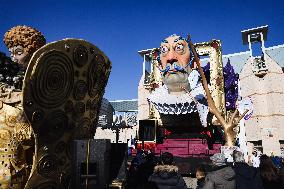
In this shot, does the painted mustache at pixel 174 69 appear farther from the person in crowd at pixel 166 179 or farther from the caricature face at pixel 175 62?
the person in crowd at pixel 166 179

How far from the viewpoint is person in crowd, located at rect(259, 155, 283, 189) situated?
405 centimetres

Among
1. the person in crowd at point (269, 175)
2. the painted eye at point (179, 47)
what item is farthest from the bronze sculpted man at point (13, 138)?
the painted eye at point (179, 47)

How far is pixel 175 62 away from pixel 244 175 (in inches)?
373

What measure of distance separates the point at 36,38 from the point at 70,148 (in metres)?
0.98

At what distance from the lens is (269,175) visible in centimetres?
411

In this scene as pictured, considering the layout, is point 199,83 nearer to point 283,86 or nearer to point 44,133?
point 44,133

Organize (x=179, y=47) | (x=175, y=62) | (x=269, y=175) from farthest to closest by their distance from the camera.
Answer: (x=179, y=47) < (x=175, y=62) < (x=269, y=175)

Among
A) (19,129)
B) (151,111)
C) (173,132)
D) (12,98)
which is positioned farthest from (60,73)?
(151,111)

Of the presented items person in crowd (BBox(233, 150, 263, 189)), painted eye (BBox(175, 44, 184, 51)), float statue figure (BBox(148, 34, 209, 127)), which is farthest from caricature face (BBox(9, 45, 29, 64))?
painted eye (BBox(175, 44, 184, 51))

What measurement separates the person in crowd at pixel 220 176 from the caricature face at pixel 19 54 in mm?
2648

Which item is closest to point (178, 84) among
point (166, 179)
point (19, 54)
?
point (166, 179)

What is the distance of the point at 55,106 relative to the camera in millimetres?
1919

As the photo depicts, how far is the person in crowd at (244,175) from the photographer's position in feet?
11.3

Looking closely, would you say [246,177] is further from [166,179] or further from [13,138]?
[13,138]
